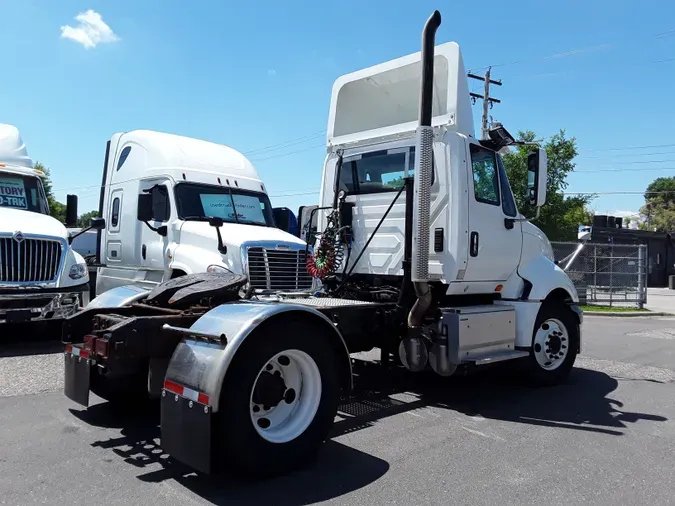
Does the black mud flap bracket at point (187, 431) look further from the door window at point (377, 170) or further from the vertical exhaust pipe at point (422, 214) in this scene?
the door window at point (377, 170)

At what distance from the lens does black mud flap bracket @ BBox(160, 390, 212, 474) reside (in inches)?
144

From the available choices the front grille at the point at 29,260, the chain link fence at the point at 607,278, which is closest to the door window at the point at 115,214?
the front grille at the point at 29,260

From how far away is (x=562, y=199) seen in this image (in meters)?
28.9

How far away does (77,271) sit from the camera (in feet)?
30.0

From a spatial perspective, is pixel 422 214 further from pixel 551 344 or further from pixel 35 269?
pixel 35 269

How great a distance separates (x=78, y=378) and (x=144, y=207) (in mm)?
5125

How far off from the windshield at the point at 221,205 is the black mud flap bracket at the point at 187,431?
5.54 meters

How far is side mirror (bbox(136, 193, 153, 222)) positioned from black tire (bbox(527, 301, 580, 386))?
20.3 ft

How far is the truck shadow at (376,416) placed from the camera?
392 centimetres

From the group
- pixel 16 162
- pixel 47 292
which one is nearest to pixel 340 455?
pixel 47 292

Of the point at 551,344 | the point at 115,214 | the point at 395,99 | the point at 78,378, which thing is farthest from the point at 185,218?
the point at 551,344

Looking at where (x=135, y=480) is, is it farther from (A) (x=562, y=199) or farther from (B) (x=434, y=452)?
(A) (x=562, y=199)

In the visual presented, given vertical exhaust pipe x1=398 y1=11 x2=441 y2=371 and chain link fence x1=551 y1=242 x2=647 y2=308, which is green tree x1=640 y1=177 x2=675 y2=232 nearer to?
chain link fence x1=551 y1=242 x2=647 y2=308

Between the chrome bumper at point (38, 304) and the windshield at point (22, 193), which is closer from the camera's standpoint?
the chrome bumper at point (38, 304)
